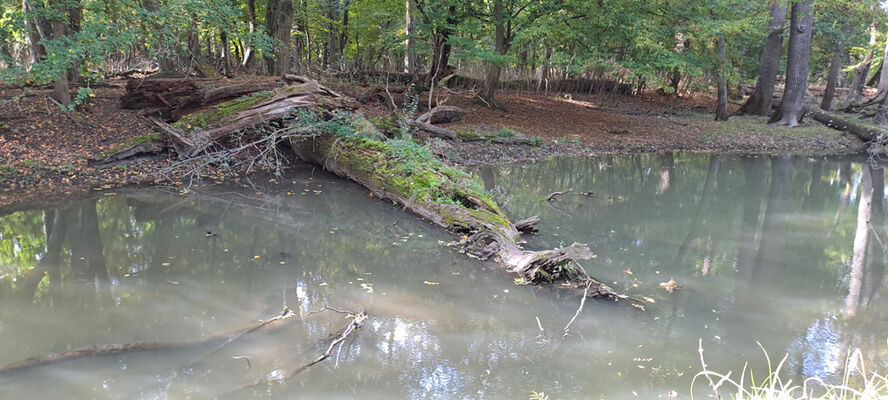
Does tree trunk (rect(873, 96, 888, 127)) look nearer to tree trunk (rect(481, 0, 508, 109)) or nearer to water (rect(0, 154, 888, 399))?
water (rect(0, 154, 888, 399))

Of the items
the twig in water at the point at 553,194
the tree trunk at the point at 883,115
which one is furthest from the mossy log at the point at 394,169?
the tree trunk at the point at 883,115

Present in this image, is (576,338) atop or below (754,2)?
below

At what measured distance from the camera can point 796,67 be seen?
1698cm

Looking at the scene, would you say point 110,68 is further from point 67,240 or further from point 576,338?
point 576,338

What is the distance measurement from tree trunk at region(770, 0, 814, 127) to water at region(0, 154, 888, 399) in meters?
10.5

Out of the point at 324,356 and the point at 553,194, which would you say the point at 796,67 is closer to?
the point at 553,194

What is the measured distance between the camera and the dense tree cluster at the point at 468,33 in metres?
8.77

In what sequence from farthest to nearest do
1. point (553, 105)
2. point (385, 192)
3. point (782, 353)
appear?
point (553, 105) < point (385, 192) < point (782, 353)

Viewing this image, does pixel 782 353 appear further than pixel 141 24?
No

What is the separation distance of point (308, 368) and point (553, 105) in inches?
645

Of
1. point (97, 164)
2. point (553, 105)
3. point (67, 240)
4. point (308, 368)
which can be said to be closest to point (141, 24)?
point (97, 164)

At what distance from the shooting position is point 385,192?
315 inches

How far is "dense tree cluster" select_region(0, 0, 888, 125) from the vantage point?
8766 mm

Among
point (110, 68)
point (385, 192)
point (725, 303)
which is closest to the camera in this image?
point (725, 303)
